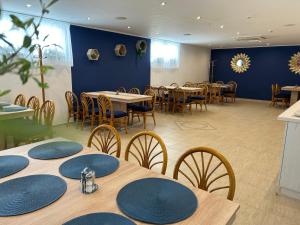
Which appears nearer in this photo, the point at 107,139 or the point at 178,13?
the point at 107,139

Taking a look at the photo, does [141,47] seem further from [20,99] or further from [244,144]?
[244,144]

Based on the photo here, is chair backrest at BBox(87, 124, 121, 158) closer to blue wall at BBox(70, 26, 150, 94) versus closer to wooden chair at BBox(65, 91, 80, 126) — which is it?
wooden chair at BBox(65, 91, 80, 126)

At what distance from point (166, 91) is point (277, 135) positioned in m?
3.44

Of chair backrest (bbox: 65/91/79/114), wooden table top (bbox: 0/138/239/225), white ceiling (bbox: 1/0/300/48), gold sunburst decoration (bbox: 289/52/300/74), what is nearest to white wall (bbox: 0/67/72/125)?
chair backrest (bbox: 65/91/79/114)

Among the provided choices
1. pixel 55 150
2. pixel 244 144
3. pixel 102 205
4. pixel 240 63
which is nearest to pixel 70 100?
pixel 55 150

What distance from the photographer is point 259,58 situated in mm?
9281

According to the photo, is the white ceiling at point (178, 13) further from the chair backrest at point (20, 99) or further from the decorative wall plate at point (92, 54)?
the chair backrest at point (20, 99)

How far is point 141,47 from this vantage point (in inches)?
267

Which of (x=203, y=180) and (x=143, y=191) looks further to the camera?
(x=203, y=180)

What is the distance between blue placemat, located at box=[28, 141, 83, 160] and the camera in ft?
5.23

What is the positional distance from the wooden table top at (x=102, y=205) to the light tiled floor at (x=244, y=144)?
318mm

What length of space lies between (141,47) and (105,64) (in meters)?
1.37

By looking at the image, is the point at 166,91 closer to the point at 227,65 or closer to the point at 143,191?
the point at 227,65

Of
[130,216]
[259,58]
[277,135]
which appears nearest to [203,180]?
[130,216]
